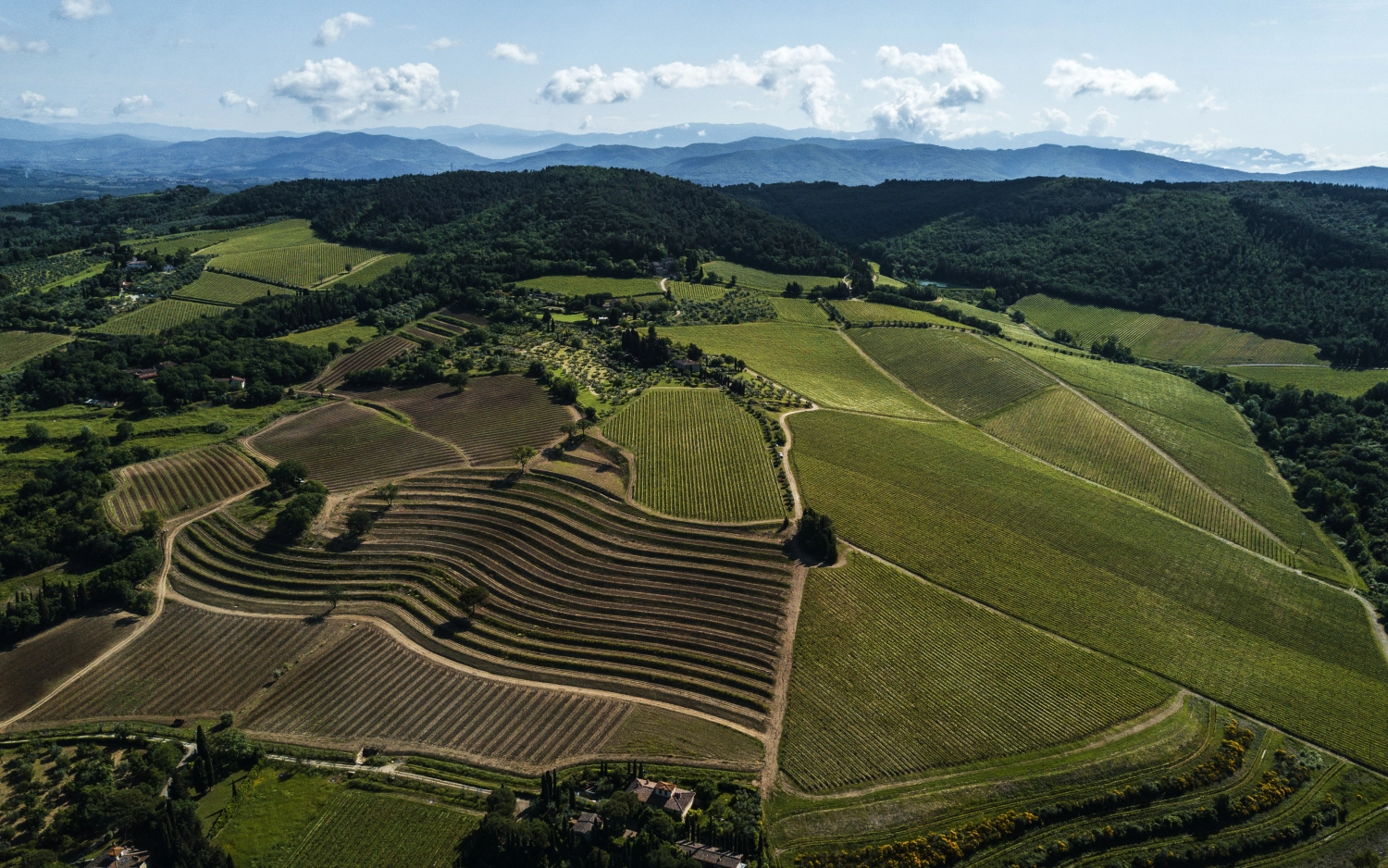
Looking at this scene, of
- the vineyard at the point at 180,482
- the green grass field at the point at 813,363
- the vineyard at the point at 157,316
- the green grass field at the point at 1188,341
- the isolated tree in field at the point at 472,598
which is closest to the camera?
the isolated tree in field at the point at 472,598

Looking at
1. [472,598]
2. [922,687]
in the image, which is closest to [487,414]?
[472,598]

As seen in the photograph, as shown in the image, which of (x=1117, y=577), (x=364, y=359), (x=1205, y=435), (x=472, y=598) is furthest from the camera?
(x=364, y=359)

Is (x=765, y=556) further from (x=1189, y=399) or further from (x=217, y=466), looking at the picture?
(x=1189, y=399)

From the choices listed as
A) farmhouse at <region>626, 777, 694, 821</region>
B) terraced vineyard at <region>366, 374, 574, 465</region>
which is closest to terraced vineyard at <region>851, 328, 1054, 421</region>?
terraced vineyard at <region>366, 374, 574, 465</region>

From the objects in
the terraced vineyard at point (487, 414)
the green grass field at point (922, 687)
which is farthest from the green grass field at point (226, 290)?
the green grass field at point (922, 687)

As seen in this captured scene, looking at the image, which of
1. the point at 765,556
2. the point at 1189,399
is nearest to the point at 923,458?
the point at 765,556

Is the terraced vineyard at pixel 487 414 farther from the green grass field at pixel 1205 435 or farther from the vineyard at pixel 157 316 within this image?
the green grass field at pixel 1205 435

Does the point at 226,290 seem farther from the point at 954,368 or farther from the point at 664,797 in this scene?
the point at 664,797

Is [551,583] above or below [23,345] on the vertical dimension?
below
